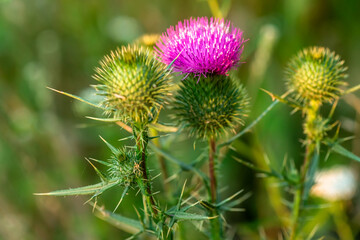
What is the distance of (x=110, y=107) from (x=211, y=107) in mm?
711

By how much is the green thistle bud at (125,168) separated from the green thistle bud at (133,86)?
0.71 feet

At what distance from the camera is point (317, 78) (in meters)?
2.73

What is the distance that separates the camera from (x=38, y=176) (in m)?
4.41

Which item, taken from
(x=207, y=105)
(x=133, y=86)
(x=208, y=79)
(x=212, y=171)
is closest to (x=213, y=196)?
(x=212, y=171)

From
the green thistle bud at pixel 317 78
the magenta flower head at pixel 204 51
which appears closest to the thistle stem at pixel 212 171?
the magenta flower head at pixel 204 51

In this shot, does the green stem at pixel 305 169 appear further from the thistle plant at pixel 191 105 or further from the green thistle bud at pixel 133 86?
the green thistle bud at pixel 133 86

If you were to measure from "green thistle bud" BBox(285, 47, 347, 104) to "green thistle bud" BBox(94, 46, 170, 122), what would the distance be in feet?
3.47

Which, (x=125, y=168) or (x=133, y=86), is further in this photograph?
(x=133, y=86)

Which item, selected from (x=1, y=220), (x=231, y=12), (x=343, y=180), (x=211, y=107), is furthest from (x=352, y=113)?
(x=1, y=220)

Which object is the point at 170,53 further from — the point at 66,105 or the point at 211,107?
the point at 66,105

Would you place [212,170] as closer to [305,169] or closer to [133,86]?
[305,169]

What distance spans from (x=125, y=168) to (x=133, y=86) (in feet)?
1.64

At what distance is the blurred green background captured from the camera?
14.4 feet

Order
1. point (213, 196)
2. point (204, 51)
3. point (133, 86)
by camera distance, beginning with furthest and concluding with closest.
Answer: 1. point (213, 196)
2. point (204, 51)
3. point (133, 86)
